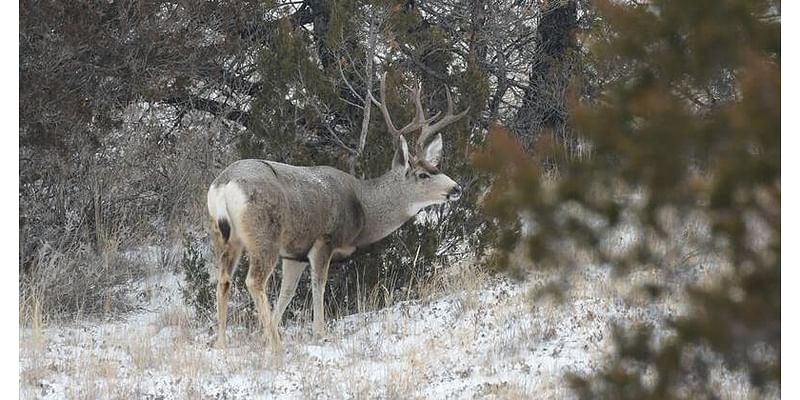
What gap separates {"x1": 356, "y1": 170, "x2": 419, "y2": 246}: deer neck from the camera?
343 inches

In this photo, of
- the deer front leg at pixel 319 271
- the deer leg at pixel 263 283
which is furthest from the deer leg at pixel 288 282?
the deer leg at pixel 263 283

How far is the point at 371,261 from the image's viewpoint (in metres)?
9.15

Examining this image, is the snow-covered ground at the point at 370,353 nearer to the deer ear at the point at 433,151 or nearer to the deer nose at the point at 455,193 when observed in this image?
the deer nose at the point at 455,193

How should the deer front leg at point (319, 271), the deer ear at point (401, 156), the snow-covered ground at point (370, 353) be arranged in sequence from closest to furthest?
1. the snow-covered ground at point (370, 353)
2. the deer front leg at point (319, 271)
3. the deer ear at point (401, 156)

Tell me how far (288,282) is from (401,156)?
4.23ft

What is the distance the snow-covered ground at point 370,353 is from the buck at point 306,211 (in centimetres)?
35

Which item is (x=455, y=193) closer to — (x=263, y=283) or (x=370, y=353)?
(x=370, y=353)

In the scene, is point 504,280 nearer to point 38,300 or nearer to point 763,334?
point 38,300

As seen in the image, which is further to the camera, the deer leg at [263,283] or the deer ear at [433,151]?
the deer ear at [433,151]

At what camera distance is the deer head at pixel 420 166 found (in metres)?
8.65

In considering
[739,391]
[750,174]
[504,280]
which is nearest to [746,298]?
[750,174]

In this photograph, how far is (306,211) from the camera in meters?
8.10

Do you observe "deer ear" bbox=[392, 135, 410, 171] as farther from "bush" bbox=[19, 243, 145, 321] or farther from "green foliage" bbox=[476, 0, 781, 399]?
"green foliage" bbox=[476, 0, 781, 399]

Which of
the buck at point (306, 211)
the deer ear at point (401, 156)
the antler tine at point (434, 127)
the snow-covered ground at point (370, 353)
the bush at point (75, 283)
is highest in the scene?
the antler tine at point (434, 127)
